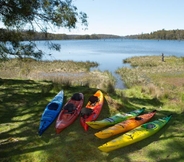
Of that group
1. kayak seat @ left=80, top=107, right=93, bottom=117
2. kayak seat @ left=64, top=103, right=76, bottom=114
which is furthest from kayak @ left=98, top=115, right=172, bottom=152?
kayak seat @ left=64, top=103, right=76, bottom=114

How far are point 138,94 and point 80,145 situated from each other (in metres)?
7.12

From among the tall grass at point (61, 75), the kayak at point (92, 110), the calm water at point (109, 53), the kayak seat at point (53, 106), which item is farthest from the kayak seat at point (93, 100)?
the calm water at point (109, 53)

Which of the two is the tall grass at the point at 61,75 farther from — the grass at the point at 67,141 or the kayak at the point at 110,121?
the kayak at the point at 110,121

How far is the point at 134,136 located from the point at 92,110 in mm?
1958

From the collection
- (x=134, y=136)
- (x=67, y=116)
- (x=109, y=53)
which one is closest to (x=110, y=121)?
(x=134, y=136)

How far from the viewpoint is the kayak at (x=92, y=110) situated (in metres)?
6.38

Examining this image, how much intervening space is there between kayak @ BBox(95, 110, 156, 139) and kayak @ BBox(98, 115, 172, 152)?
277 mm

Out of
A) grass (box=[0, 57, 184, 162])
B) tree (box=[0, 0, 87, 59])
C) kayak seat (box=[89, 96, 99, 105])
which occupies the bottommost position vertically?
grass (box=[0, 57, 184, 162])

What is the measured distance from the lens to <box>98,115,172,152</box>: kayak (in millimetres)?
4915

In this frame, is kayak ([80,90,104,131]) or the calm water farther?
the calm water

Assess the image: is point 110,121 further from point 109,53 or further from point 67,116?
point 109,53

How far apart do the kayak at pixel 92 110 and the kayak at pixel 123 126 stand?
73cm

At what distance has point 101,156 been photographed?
4.84 metres

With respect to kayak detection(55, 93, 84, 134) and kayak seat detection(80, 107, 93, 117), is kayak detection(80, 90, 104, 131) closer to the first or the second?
kayak seat detection(80, 107, 93, 117)
